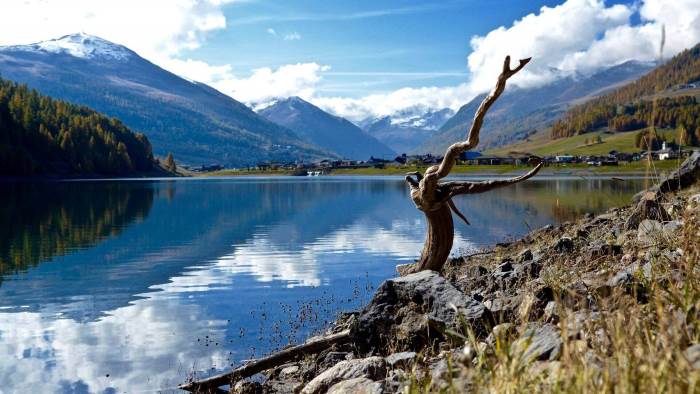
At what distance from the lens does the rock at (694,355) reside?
500 centimetres

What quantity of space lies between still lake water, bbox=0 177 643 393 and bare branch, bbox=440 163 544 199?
2.24m

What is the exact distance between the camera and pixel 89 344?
61.8 feet

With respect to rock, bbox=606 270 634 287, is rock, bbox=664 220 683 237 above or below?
above

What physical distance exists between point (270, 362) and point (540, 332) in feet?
24.2

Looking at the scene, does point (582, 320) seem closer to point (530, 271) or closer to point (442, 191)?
point (442, 191)

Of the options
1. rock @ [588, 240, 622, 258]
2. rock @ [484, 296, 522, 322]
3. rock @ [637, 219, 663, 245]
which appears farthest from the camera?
rock @ [588, 240, 622, 258]

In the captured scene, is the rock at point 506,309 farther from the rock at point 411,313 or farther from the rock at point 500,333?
the rock at point 500,333

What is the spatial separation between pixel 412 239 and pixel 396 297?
34386 millimetres

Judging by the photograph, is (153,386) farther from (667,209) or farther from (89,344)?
(667,209)

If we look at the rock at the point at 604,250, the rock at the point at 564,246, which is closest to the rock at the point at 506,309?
the rock at the point at 604,250

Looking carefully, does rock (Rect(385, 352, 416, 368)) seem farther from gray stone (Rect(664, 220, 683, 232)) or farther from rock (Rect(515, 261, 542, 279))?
rock (Rect(515, 261, 542, 279))

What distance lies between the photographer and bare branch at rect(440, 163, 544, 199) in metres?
13.8

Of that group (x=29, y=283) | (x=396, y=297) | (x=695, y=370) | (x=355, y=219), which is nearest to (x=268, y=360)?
(x=396, y=297)

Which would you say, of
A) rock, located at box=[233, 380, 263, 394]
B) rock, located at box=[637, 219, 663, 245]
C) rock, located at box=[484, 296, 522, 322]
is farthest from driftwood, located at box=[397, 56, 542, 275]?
rock, located at box=[233, 380, 263, 394]
